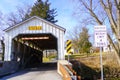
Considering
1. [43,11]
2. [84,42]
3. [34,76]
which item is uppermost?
[43,11]

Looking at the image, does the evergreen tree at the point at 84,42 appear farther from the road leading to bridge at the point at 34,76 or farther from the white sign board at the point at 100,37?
the white sign board at the point at 100,37

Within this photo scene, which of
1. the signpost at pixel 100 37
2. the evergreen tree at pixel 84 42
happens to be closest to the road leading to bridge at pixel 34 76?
the signpost at pixel 100 37

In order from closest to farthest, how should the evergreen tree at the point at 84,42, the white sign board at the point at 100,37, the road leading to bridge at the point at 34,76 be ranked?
the white sign board at the point at 100,37 < the road leading to bridge at the point at 34,76 < the evergreen tree at the point at 84,42

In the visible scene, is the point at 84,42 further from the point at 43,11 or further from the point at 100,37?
the point at 100,37

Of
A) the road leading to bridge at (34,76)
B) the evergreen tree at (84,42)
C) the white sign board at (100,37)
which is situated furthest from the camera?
the evergreen tree at (84,42)

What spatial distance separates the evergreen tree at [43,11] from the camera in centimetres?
5469

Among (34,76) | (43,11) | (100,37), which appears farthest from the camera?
(43,11)

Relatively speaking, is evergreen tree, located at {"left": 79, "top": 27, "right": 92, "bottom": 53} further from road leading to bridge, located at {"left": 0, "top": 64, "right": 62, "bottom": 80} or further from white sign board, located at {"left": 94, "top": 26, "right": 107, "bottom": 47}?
white sign board, located at {"left": 94, "top": 26, "right": 107, "bottom": 47}

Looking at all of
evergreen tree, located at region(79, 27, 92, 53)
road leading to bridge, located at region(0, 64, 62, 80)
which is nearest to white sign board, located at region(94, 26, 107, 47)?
road leading to bridge, located at region(0, 64, 62, 80)

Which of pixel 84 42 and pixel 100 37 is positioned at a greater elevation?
pixel 84 42

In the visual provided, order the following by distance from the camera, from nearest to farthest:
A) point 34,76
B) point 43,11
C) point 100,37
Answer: point 100,37 < point 34,76 < point 43,11

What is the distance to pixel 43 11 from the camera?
182 feet

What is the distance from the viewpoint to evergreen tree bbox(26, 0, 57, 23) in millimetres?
54688

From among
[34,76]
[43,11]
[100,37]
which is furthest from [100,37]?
[43,11]
